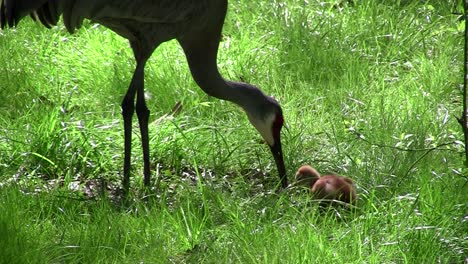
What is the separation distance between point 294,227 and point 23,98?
7.38 feet

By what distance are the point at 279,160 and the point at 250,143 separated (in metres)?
0.41

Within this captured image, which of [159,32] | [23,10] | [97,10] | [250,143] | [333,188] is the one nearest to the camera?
[333,188]

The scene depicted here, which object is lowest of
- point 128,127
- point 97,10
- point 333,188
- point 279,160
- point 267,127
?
point 333,188

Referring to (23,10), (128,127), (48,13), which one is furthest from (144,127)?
(23,10)

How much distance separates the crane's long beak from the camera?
5.30 m

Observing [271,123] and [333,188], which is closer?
[333,188]

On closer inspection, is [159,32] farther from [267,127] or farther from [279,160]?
[279,160]

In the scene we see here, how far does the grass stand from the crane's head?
0.59 ft

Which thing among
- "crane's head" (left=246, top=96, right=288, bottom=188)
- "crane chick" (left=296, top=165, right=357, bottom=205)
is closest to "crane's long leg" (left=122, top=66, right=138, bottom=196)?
"crane's head" (left=246, top=96, right=288, bottom=188)

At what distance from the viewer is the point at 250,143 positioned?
5.73m

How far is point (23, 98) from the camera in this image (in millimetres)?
6062

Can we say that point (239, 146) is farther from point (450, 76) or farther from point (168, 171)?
point (450, 76)

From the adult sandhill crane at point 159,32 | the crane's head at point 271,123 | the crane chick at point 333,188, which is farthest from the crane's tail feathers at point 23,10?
the crane chick at point 333,188

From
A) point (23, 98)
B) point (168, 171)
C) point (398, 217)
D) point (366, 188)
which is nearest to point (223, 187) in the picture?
point (168, 171)
